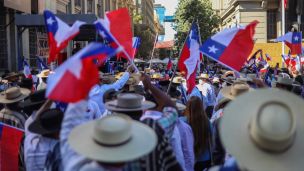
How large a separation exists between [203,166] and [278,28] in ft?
98.0

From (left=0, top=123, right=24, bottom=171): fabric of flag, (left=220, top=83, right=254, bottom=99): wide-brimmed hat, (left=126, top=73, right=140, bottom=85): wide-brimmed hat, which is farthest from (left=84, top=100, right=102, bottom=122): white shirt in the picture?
(left=126, top=73, right=140, bottom=85): wide-brimmed hat

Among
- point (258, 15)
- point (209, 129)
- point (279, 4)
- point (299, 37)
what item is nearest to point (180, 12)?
point (258, 15)

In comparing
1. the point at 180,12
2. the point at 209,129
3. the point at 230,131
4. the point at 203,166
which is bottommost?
the point at 203,166

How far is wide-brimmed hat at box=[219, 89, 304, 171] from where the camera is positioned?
4.89ft

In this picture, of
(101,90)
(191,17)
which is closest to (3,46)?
(101,90)

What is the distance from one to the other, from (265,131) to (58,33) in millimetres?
3372

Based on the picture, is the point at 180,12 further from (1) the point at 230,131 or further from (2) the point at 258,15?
(1) the point at 230,131

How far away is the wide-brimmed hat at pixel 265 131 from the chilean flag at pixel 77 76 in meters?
0.94

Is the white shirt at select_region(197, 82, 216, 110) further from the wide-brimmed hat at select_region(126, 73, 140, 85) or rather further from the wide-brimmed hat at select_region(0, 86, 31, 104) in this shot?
the wide-brimmed hat at select_region(0, 86, 31, 104)

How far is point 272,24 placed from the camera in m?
30.5

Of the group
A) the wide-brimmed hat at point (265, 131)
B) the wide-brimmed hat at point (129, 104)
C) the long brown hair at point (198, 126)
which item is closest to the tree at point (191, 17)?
the long brown hair at point (198, 126)

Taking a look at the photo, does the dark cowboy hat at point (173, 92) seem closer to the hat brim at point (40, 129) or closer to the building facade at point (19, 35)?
the hat brim at point (40, 129)

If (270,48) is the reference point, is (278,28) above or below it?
above

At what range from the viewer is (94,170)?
1.88 metres
